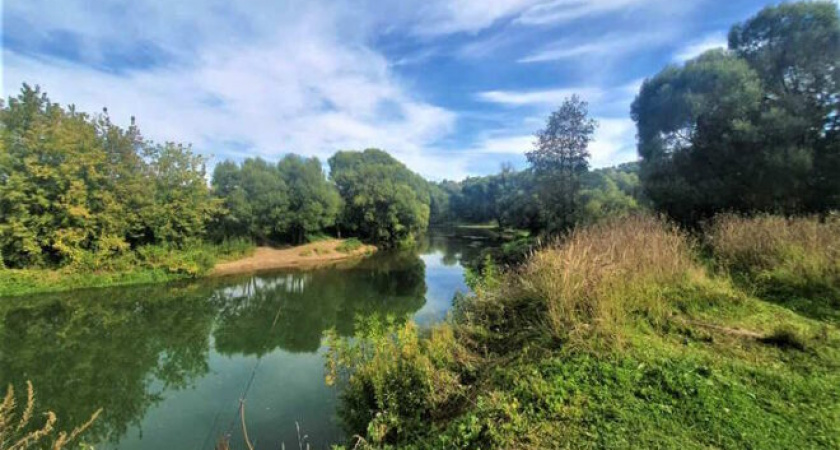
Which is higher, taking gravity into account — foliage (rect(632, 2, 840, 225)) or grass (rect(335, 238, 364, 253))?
foliage (rect(632, 2, 840, 225))

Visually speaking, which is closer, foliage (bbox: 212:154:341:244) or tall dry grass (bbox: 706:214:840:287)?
tall dry grass (bbox: 706:214:840:287)

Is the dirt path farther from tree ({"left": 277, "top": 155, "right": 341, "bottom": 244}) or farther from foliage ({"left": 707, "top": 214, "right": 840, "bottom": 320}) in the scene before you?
foliage ({"left": 707, "top": 214, "right": 840, "bottom": 320})

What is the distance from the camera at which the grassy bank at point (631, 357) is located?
2.75 meters

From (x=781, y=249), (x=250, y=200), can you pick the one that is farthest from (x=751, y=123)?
(x=250, y=200)

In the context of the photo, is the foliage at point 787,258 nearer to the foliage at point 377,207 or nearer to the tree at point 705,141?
the tree at point 705,141

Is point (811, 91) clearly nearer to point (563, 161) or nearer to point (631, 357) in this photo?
point (563, 161)

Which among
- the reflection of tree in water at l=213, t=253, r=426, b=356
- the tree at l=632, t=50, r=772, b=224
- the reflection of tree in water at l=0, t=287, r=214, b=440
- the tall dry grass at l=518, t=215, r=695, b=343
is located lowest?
the reflection of tree in water at l=213, t=253, r=426, b=356

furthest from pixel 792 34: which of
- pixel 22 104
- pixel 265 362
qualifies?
pixel 22 104

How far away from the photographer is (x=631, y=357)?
11.7 feet

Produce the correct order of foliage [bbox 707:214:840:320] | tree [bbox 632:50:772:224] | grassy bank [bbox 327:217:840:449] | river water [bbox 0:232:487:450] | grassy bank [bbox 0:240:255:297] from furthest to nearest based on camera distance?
grassy bank [bbox 0:240:255:297] → tree [bbox 632:50:772:224] → river water [bbox 0:232:487:450] → foliage [bbox 707:214:840:320] → grassy bank [bbox 327:217:840:449]

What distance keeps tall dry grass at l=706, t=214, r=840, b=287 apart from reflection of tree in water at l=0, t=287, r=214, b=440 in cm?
1145

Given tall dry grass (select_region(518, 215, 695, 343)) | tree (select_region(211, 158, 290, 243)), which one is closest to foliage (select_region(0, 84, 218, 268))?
tree (select_region(211, 158, 290, 243))

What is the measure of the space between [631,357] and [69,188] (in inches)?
926

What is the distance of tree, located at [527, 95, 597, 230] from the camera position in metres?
18.6
